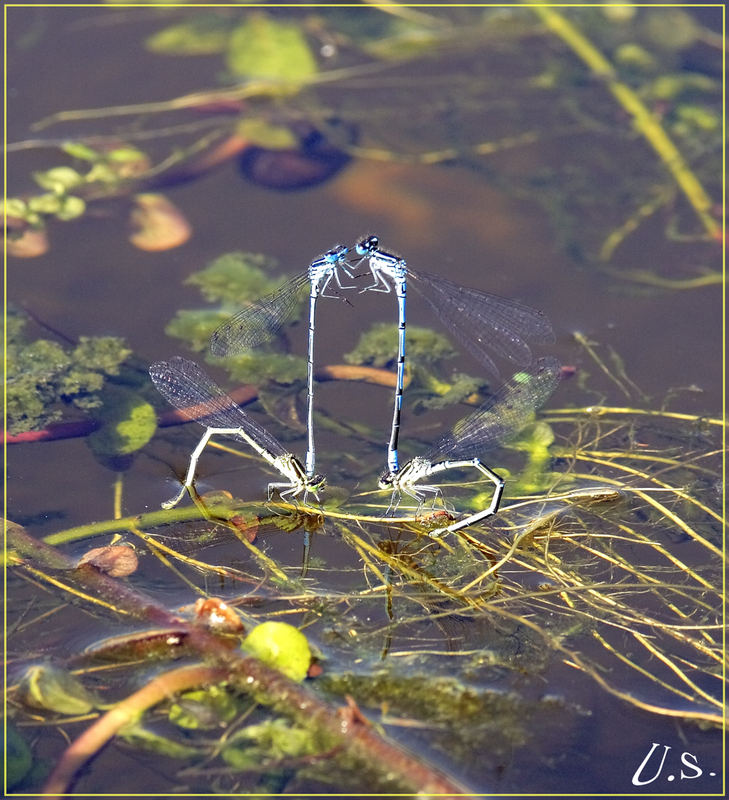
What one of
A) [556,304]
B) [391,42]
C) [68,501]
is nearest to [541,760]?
[68,501]

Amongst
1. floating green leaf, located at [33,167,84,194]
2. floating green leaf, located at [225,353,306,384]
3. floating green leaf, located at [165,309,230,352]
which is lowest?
floating green leaf, located at [225,353,306,384]

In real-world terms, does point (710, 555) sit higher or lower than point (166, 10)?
lower

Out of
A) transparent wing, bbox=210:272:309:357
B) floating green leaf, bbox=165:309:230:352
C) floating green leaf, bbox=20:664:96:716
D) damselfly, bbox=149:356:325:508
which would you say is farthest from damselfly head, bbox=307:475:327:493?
floating green leaf, bbox=20:664:96:716

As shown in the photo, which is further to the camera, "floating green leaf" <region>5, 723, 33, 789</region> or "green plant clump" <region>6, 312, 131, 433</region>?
"green plant clump" <region>6, 312, 131, 433</region>

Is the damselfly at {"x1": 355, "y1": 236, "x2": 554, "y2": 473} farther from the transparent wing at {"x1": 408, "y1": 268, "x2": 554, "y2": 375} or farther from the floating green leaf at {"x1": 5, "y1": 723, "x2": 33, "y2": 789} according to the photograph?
the floating green leaf at {"x1": 5, "y1": 723, "x2": 33, "y2": 789}

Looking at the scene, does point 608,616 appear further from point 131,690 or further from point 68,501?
point 68,501

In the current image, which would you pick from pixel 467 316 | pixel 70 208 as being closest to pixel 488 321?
pixel 467 316

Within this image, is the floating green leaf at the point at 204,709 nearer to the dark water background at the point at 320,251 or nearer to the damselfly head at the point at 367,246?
the dark water background at the point at 320,251
